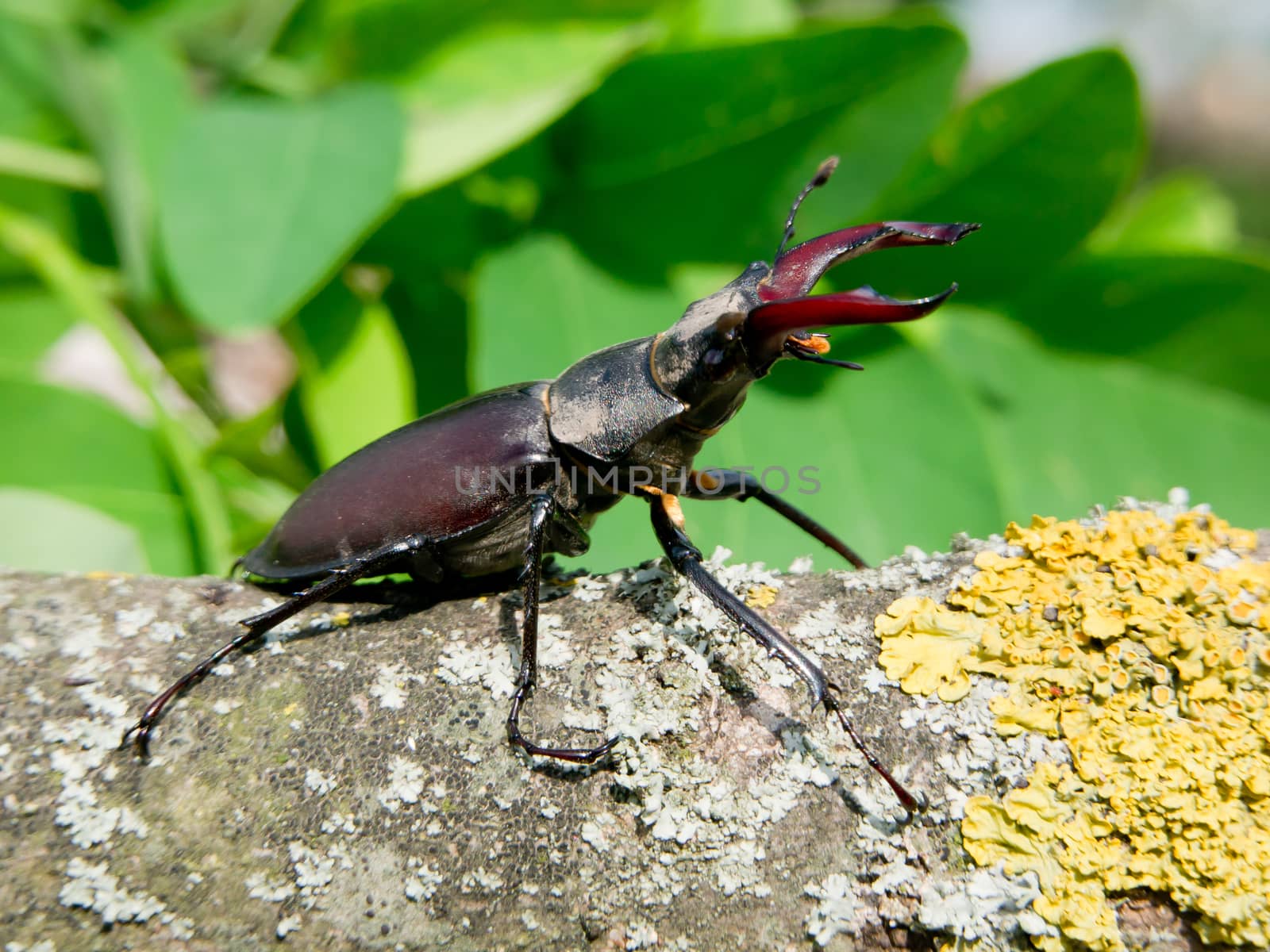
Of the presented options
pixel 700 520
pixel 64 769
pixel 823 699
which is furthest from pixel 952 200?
pixel 64 769

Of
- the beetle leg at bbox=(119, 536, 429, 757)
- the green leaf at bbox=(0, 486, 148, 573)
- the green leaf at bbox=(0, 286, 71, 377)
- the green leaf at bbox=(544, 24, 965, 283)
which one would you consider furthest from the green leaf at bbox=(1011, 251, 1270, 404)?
the green leaf at bbox=(0, 286, 71, 377)

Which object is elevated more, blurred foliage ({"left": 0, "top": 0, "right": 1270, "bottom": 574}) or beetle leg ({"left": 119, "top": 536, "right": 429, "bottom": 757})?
blurred foliage ({"left": 0, "top": 0, "right": 1270, "bottom": 574})

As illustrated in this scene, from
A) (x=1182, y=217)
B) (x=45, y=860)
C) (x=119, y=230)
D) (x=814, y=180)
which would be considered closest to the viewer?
(x=45, y=860)

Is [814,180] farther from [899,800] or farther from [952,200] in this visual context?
[899,800]

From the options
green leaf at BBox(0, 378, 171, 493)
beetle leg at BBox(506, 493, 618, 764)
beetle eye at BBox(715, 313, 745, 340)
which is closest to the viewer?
beetle leg at BBox(506, 493, 618, 764)

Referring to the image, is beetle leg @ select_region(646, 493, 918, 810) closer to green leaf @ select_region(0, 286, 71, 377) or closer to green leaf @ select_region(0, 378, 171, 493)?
green leaf @ select_region(0, 378, 171, 493)

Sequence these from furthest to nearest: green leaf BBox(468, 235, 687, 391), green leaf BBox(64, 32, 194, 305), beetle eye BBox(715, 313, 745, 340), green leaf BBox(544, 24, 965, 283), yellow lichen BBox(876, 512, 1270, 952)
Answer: green leaf BBox(64, 32, 194, 305) < green leaf BBox(468, 235, 687, 391) < green leaf BBox(544, 24, 965, 283) < beetle eye BBox(715, 313, 745, 340) < yellow lichen BBox(876, 512, 1270, 952)
